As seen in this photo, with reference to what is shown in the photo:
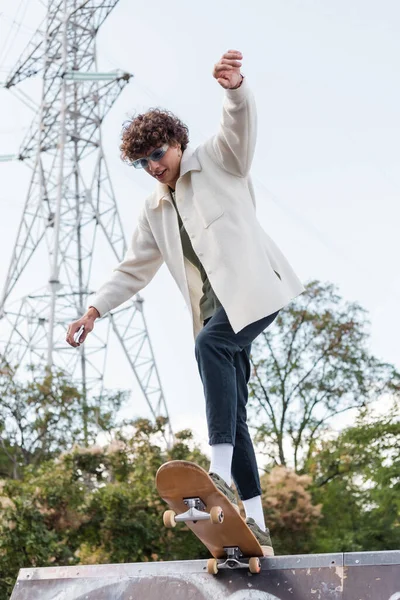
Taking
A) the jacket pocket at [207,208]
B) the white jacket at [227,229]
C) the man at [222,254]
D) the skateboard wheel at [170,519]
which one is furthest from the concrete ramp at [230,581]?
the jacket pocket at [207,208]

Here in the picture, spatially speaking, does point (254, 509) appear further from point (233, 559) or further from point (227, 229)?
point (227, 229)

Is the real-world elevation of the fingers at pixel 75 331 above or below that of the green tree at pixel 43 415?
below

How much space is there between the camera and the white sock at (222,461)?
337 centimetres

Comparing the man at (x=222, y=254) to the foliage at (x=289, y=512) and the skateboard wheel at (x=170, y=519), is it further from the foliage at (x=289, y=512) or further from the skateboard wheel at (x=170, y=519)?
the foliage at (x=289, y=512)

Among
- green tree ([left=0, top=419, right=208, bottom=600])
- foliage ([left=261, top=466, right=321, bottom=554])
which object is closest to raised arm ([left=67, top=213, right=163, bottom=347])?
green tree ([left=0, top=419, right=208, bottom=600])

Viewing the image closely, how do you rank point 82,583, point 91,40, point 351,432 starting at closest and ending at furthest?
point 82,583 < point 351,432 < point 91,40

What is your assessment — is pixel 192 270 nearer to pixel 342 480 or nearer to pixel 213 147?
pixel 213 147

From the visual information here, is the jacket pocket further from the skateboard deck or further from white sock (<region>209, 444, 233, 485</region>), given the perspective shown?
the skateboard deck

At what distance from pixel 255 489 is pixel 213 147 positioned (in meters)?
1.63

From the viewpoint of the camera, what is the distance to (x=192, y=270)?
395 centimetres

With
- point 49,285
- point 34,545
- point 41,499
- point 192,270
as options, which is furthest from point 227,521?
point 49,285

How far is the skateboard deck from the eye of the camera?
299 centimetres

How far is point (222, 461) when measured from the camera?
3.38 meters

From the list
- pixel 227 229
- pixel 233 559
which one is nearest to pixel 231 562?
pixel 233 559
